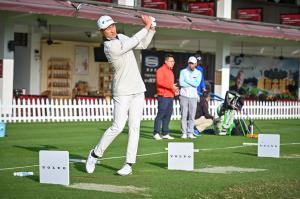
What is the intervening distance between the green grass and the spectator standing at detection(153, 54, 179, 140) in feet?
1.18

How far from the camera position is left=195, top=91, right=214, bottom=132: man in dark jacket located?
20.6 meters

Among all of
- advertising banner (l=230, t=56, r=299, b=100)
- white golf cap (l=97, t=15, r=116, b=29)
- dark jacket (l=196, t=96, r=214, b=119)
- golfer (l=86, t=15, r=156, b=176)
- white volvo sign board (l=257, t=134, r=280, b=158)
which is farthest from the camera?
advertising banner (l=230, t=56, r=299, b=100)

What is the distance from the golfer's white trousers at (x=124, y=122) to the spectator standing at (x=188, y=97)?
7634mm

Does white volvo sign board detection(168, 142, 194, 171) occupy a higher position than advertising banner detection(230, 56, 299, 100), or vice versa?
advertising banner detection(230, 56, 299, 100)

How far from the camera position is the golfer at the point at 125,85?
432 inches

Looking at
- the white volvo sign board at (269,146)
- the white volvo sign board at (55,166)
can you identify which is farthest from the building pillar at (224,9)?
the white volvo sign board at (55,166)

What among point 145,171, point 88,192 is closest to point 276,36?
point 145,171

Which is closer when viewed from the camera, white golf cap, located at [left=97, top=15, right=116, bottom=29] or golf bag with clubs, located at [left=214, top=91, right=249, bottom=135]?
white golf cap, located at [left=97, top=15, right=116, bottom=29]

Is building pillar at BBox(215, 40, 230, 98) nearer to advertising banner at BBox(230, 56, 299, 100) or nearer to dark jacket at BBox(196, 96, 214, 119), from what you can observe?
advertising banner at BBox(230, 56, 299, 100)

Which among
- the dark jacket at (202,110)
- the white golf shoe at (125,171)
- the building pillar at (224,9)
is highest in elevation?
the building pillar at (224,9)

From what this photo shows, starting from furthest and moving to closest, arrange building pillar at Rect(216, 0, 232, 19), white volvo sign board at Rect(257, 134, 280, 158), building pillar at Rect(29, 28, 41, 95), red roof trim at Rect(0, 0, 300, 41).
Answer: building pillar at Rect(29, 28, 41, 95) < building pillar at Rect(216, 0, 232, 19) < red roof trim at Rect(0, 0, 300, 41) < white volvo sign board at Rect(257, 134, 280, 158)

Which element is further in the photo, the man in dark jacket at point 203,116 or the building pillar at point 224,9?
the building pillar at point 224,9

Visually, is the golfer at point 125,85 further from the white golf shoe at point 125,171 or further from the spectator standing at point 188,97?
the spectator standing at point 188,97

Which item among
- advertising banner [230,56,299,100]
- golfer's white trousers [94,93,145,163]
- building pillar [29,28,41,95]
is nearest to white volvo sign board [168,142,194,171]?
golfer's white trousers [94,93,145,163]
